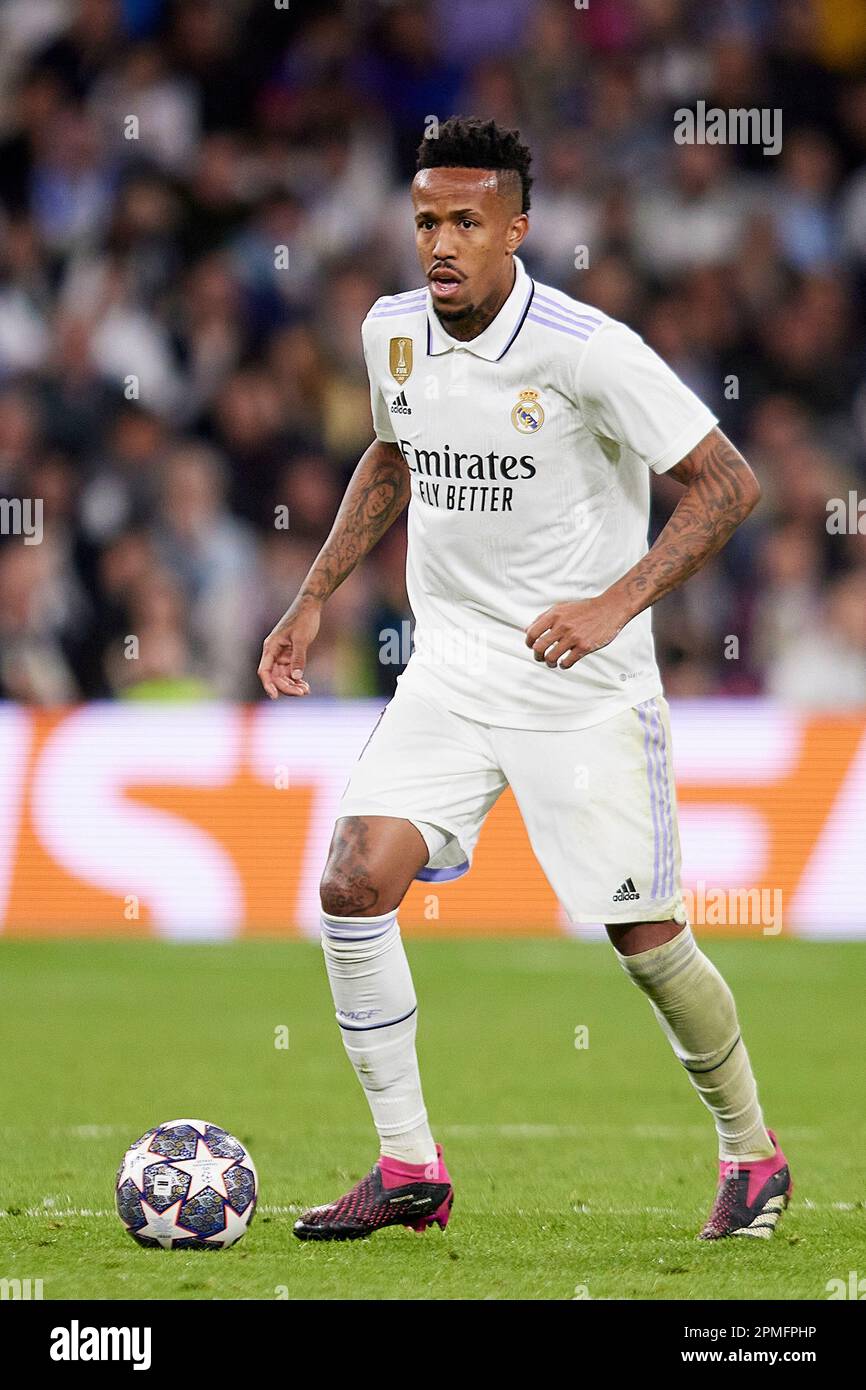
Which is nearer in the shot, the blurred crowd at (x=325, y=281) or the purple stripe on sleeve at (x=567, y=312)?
the purple stripe on sleeve at (x=567, y=312)

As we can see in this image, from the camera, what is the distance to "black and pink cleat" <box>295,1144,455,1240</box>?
474 cm

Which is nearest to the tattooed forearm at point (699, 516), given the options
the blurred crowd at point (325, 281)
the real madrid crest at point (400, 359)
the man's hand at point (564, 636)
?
the man's hand at point (564, 636)

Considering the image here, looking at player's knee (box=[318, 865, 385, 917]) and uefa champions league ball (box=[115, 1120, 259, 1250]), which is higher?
player's knee (box=[318, 865, 385, 917])

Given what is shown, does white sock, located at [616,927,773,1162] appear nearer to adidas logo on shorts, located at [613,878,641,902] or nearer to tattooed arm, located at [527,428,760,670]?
adidas logo on shorts, located at [613,878,641,902]

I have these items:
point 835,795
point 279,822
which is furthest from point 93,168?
point 835,795

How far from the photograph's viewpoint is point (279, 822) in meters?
10.0

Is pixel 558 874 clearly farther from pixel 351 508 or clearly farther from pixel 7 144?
pixel 7 144

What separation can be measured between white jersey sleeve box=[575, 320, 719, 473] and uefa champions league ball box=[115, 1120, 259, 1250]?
173 centimetres

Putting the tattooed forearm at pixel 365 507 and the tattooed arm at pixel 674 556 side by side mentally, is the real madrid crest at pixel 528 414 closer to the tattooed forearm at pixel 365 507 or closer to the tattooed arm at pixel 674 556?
A: the tattooed arm at pixel 674 556

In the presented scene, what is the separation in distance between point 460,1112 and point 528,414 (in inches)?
104

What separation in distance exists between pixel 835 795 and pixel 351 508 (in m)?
5.31

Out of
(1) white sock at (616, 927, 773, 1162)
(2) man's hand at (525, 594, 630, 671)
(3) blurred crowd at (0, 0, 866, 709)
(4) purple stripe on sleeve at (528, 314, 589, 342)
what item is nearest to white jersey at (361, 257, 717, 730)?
(4) purple stripe on sleeve at (528, 314, 589, 342)

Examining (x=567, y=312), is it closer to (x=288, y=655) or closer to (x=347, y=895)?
(x=288, y=655)

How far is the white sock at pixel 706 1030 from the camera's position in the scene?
476cm
